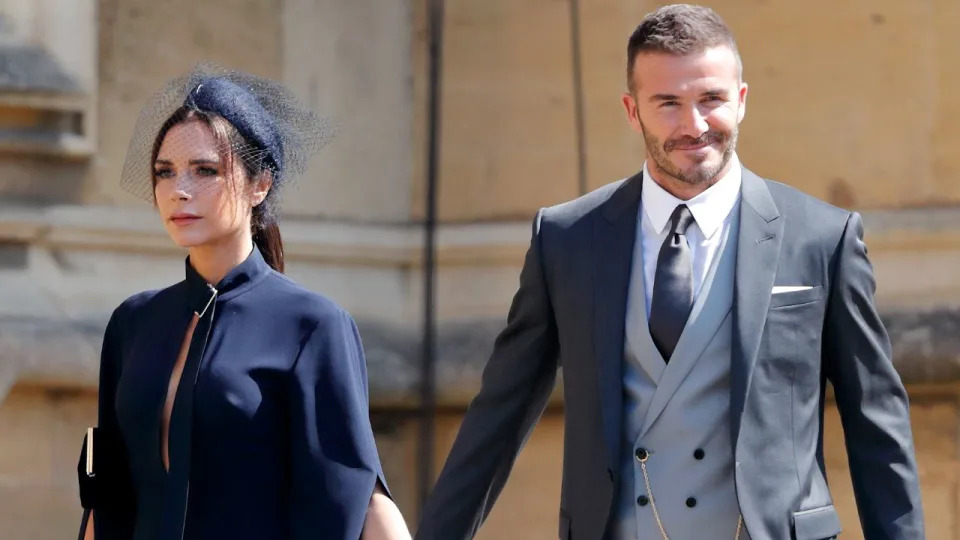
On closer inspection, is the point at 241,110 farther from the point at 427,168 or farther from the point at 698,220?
the point at 427,168

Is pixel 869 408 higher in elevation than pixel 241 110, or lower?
lower

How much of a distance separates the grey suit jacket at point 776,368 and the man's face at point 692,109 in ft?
0.42

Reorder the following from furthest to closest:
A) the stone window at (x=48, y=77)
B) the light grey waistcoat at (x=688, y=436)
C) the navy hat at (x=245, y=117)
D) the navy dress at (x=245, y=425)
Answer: the stone window at (x=48, y=77) → the navy hat at (x=245, y=117) → the light grey waistcoat at (x=688, y=436) → the navy dress at (x=245, y=425)

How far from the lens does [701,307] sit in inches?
137

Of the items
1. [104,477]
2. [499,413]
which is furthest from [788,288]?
[104,477]

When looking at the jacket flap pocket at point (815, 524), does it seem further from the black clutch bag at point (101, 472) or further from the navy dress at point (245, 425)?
the black clutch bag at point (101, 472)

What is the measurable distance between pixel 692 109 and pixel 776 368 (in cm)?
48

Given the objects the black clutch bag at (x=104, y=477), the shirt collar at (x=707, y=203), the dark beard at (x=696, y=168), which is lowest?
the black clutch bag at (x=104, y=477)

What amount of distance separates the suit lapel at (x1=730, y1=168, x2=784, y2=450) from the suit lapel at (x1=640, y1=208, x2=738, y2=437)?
32mm

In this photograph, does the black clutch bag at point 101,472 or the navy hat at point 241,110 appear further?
the navy hat at point 241,110

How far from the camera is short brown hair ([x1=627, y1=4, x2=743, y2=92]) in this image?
11.5ft

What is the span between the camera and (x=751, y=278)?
3486 millimetres

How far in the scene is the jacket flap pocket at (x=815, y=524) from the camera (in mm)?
3453

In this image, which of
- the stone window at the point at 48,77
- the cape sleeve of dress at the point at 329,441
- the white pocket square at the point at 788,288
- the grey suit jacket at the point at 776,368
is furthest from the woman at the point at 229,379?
the stone window at the point at 48,77
